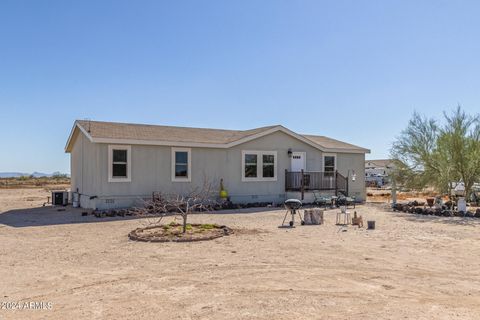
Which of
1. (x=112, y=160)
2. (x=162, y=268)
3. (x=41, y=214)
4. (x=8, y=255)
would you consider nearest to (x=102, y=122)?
(x=112, y=160)

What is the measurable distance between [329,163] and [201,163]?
707 cm

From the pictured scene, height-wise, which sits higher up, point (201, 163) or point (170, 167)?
point (201, 163)

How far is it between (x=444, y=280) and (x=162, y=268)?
4236 millimetres

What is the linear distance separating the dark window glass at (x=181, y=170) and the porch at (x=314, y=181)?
503cm

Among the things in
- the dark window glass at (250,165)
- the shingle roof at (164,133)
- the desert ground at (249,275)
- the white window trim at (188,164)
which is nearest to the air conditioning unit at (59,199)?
the shingle roof at (164,133)

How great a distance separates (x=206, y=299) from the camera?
484 cm

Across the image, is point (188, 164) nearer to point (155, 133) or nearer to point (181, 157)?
point (181, 157)

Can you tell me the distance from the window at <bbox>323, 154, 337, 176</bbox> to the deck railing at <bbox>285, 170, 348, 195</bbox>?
1.47ft

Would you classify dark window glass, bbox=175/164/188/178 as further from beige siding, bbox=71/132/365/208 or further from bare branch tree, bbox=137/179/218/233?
bare branch tree, bbox=137/179/218/233

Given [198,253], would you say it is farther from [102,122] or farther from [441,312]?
[102,122]

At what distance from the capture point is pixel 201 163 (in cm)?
1666

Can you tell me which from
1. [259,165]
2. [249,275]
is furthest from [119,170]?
[249,275]

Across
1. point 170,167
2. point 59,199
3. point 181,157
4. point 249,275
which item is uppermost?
point 181,157

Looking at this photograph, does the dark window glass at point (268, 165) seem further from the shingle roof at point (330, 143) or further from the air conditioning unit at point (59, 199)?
the air conditioning unit at point (59, 199)
